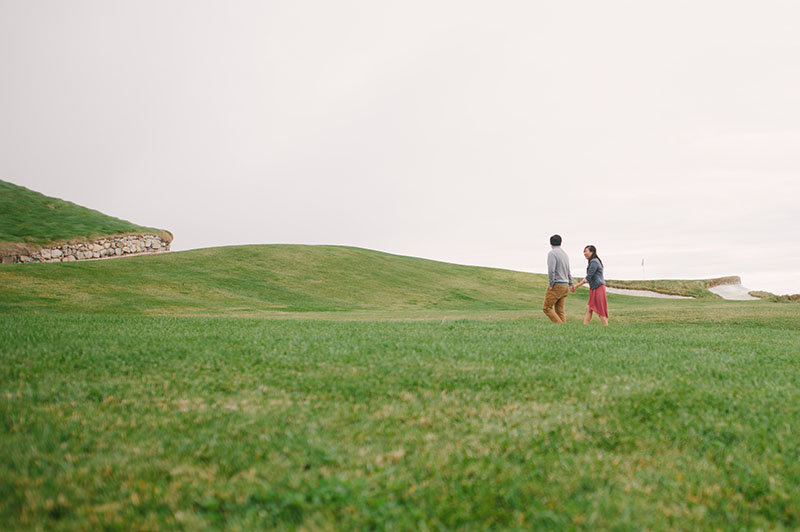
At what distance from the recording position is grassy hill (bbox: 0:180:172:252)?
50250mm

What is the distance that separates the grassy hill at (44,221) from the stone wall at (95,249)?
2.39 ft

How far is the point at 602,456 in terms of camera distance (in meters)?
5.45

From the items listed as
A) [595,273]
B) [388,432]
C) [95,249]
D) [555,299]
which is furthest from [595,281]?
[95,249]

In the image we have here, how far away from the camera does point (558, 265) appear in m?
18.1

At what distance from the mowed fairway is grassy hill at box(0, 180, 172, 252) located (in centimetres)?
4738

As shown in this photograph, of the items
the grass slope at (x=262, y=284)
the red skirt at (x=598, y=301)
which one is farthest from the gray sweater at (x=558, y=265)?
the grass slope at (x=262, y=284)

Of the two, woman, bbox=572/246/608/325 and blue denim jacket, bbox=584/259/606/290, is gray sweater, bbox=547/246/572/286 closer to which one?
woman, bbox=572/246/608/325

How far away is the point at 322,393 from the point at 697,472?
4668mm

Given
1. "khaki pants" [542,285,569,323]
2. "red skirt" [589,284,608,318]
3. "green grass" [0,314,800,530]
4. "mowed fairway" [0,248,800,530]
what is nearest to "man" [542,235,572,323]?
"khaki pants" [542,285,569,323]

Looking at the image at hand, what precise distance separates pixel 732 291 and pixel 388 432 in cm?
7947

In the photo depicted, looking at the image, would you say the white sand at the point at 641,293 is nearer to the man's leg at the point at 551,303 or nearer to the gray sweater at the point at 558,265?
the man's leg at the point at 551,303

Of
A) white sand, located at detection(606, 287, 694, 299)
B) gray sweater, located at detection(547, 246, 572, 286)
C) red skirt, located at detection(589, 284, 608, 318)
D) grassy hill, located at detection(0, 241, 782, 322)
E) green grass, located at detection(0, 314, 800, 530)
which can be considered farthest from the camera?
white sand, located at detection(606, 287, 694, 299)

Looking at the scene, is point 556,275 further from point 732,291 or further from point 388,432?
point 732,291

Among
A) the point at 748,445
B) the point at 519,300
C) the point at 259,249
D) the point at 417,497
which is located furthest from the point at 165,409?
the point at 259,249
